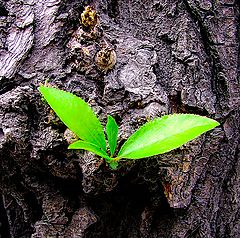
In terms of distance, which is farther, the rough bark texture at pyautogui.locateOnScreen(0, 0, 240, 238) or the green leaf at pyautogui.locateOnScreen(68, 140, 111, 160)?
the rough bark texture at pyautogui.locateOnScreen(0, 0, 240, 238)

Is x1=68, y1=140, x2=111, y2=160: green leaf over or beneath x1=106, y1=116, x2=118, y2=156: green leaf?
beneath

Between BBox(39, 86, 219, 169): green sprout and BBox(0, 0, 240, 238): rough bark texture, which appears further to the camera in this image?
BBox(0, 0, 240, 238): rough bark texture

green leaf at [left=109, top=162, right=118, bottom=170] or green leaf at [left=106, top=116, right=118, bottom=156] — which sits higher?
green leaf at [left=106, top=116, right=118, bottom=156]

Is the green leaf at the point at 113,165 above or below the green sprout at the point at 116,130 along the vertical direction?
below

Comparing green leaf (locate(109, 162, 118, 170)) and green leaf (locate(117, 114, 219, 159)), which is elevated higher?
green leaf (locate(117, 114, 219, 159))

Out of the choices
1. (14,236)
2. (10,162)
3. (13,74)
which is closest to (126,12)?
(13,74)
